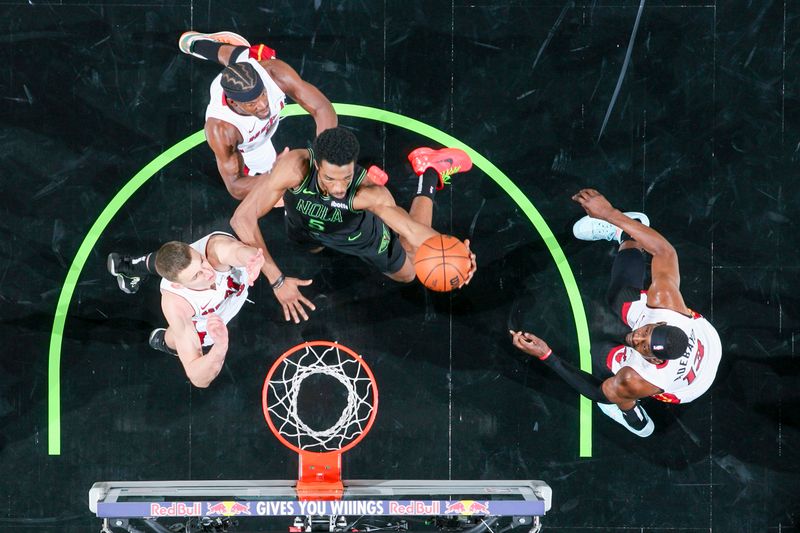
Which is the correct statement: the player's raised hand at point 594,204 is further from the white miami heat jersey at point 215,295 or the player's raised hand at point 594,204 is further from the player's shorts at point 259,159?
the white miami heat jersey at point 215,295

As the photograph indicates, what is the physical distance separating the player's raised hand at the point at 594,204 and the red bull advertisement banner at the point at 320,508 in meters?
2.83

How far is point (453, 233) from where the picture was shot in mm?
7984

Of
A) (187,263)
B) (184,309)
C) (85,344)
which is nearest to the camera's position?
(187,263)

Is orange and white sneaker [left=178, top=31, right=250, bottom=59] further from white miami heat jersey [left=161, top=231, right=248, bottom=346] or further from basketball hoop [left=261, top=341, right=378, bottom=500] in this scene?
basketball hoop [left=261, top=341, right=378, bottom=500]

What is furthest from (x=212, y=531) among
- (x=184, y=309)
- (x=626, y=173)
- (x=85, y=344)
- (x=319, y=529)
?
(x=626, y=173)

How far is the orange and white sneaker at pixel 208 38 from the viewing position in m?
7.75

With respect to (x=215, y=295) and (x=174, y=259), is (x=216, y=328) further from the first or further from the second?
(x=215, y=295)

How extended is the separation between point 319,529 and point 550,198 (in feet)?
12.7

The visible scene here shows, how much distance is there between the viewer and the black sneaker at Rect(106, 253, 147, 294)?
7.48m

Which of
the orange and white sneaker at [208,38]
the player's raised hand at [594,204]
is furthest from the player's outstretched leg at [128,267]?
the player's raised hand at [594,204]

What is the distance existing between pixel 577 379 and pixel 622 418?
83cm

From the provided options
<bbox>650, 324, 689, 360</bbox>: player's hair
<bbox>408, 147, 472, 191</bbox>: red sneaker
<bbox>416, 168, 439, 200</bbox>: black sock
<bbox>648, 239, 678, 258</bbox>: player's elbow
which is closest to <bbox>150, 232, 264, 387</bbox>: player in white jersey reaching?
<bbox>416, 168, 439, 200</bbox>: black sock

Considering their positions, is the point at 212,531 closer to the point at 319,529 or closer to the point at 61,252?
the point at 319,529

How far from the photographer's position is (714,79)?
808 centimetres
